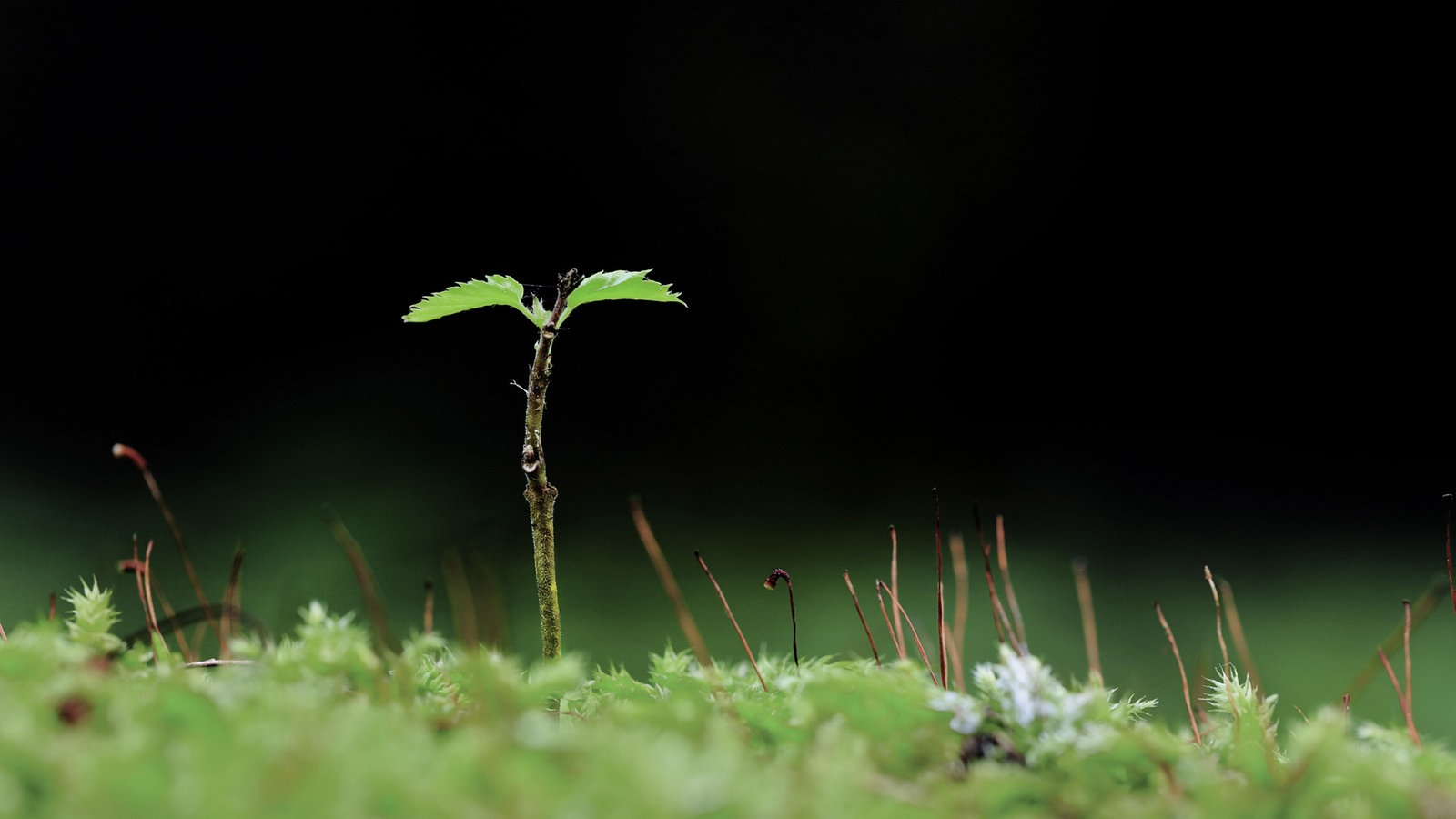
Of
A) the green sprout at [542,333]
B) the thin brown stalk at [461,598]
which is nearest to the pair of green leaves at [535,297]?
the green sprout at [542,333]

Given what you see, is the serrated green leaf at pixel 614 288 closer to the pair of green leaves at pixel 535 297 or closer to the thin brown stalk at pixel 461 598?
the pair of green leaves at pixel 535 297

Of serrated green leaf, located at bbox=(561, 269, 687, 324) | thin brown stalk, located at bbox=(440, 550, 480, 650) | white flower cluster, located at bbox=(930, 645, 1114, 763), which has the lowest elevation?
white flower cluster, located at bbox=(930, 645, 1114, 763)

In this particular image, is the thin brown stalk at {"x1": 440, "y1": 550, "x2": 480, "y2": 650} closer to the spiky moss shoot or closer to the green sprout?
the green sprout

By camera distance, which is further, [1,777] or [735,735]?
[735,735]

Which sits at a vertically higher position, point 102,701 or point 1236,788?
point 102,701

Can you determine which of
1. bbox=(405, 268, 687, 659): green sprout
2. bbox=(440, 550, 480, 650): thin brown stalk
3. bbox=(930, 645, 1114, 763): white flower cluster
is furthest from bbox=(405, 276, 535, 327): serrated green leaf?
bbox=(930, 645, 1114, 763): white flower cluster

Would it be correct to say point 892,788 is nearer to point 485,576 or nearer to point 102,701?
point 485,576

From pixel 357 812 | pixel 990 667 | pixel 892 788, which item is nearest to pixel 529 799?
pixel 357 812
